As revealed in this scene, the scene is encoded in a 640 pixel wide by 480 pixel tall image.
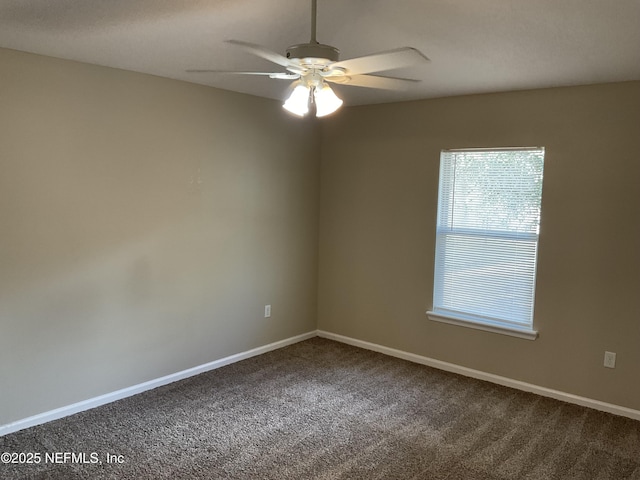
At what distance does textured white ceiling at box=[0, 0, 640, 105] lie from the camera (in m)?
2.23

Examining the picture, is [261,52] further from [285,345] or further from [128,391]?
[285,345]

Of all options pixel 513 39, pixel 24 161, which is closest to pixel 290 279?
pixel 24 161

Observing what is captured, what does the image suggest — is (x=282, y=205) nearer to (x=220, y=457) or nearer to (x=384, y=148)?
(x=384, y=148)

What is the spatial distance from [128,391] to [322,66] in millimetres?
2694

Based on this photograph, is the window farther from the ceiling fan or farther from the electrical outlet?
the ceiling fan

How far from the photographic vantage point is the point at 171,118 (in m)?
3.66

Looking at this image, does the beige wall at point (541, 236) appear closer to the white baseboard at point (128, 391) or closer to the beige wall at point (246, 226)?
the beige wall at point (246, 226)

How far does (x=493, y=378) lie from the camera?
3979mm

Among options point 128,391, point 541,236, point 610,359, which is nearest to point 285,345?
point 128,391

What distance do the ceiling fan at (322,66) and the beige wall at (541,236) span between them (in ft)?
5.53

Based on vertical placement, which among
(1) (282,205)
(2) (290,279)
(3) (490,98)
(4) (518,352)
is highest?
(3) (490,98)

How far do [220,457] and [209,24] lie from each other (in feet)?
7.47

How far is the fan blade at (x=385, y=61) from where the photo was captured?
179 centimetres

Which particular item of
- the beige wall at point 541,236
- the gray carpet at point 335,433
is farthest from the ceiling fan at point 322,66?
the gray carpet at point 335,433
